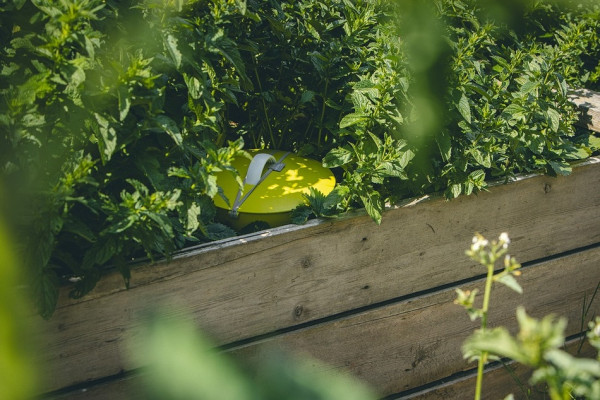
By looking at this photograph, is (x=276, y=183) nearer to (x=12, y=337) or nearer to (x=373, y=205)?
(x=373, y=205)

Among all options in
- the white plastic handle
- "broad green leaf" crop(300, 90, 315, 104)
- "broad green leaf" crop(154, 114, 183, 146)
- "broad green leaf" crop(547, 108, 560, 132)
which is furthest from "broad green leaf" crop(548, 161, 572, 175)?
"broad green leaf" crop(154, 114, 183, 146)

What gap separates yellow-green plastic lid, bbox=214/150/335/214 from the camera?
2.10 metres

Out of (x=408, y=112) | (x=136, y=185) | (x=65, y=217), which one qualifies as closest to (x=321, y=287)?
(x=408, y=112)

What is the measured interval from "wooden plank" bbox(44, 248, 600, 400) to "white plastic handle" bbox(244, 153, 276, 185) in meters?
0.53

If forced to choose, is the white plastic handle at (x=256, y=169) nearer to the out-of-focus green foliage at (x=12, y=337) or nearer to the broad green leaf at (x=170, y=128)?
the broad green leaf at (x=170, y=128)

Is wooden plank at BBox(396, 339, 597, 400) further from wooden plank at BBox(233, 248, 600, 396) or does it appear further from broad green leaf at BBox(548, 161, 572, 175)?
broad green leaf at BBox(548, 161, 572, 175)

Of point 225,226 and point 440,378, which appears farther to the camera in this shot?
point 440,378

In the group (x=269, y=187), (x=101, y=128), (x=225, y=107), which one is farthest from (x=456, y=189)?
(x=101, y=128)

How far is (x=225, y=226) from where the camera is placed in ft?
6.59

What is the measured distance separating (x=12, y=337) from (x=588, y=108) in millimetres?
2825

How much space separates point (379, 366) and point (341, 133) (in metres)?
0.87

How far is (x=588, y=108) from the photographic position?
9.03 feet

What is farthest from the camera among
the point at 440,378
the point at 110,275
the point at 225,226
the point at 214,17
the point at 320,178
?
the point at 440,378

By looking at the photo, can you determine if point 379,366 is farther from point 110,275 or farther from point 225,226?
point 110,275
